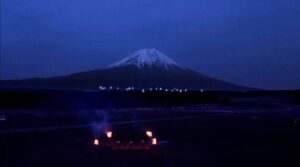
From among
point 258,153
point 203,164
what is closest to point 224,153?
point 258,153

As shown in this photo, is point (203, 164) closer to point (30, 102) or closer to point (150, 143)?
point (150, 143)

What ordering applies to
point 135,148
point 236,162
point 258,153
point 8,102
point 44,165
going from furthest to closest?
point 8,102 < point 135,148 < point 258,153 < point 236,162 < point 44,165

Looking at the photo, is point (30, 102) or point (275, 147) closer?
point (275, 147)

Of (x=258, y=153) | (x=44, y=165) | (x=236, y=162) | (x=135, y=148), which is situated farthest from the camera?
(x=135, y=148)

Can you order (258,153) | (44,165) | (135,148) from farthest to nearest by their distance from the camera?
(135,148)
(258,153)
(44,165)

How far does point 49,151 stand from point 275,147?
27.2 feet

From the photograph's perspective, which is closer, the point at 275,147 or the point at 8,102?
the point at 275,147

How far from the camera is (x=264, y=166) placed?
20.2m

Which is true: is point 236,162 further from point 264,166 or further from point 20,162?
point 20,162

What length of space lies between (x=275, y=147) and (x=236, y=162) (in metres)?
7.47

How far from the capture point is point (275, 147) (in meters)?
28.6

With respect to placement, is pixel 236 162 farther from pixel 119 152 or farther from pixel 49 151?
pixel 49 151

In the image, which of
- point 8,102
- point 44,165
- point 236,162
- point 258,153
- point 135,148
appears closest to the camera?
point 44,165

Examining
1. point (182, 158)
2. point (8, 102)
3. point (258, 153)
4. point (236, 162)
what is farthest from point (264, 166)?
point (8, 102)
